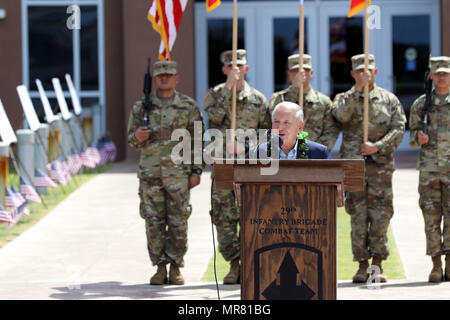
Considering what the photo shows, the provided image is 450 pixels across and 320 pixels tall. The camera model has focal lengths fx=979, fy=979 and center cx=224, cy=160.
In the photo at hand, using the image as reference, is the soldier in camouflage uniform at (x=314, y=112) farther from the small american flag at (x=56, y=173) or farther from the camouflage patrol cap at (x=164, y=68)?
the small american flag at (x=56, y=173)

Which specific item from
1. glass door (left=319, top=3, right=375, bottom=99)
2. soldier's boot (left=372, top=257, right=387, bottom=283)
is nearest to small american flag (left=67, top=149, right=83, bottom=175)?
glass door (left=319, top=3, right=375, bottom=99)

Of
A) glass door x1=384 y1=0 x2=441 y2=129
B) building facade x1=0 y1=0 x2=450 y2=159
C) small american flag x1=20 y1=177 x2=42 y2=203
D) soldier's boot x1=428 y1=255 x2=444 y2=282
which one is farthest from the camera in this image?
glass door x1=384 y1=0 x2=441 y2=129

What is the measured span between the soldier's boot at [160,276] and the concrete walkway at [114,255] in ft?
0.32

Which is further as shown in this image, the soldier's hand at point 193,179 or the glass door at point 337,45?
the glass door at point 337,45

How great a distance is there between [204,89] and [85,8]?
112 inches

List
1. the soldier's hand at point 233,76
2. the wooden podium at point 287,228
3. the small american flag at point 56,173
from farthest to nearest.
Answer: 1. the small american flag at point 56,173
2. the soldier's hand at point 233,76
3. the wooden podium at point 287,228

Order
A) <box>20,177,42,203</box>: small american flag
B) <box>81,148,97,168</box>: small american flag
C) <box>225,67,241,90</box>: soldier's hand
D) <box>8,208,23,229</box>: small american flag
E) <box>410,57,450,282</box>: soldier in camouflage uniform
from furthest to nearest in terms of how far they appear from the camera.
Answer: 1. <box>81,148,97,168</box>: small american flag
2. <box>20,177,42,203</box>: small american flag
3. <box>8,208,23,229</box>: small american flag
4. <box>410,57,450,282</box>: soldier in camouflage uniform
5. <box>225,67,241,90</box>: soldier's hand

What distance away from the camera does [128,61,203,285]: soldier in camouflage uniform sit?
8.70 m

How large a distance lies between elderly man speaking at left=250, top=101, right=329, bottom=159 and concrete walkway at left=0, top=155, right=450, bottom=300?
1849 mm

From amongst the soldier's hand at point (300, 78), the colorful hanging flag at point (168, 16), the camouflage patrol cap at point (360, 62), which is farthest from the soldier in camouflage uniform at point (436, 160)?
the colorful hanging flag at point (168, 16)

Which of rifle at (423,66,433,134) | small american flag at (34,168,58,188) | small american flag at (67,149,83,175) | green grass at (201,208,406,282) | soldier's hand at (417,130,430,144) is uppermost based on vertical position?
rifle at (423,66,433,134)

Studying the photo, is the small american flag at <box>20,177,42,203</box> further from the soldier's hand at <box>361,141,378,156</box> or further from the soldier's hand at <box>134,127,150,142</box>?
the soldier's hand at <box>361,141,378,156</box>

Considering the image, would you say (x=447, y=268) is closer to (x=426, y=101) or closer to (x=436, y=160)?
(x=436, y=160)

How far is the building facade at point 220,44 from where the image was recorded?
19.3 metres
